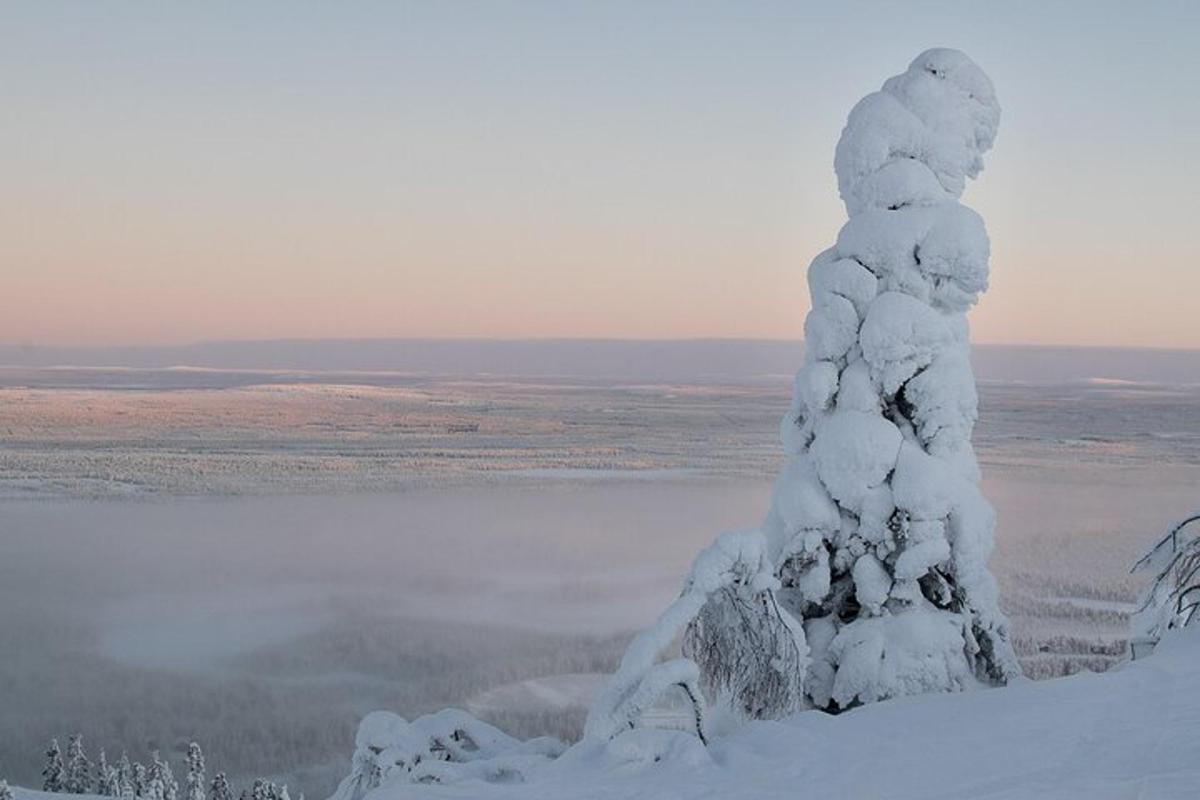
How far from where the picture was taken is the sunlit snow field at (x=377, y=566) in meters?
29.3

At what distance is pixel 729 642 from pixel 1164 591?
494 centimetres

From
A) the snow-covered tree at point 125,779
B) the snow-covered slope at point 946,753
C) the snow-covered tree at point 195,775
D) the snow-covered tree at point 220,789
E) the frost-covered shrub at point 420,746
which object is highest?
the snow-covered slope at point 946,753

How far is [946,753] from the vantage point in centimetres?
659

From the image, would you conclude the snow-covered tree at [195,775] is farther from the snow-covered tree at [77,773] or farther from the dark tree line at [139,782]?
the snow-covered tree at [77,773]

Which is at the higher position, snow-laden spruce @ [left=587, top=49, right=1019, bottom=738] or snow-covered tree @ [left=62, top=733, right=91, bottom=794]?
snow-laden spruce @ [left=587, top=49, right=1019, bottom=738]

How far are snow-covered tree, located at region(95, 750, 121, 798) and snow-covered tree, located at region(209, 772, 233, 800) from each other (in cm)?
184

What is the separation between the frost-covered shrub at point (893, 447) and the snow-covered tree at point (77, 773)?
17509 millimetres

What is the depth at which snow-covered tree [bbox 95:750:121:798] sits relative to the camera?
23.0m

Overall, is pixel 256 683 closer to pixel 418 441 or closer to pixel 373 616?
pixel 373 616

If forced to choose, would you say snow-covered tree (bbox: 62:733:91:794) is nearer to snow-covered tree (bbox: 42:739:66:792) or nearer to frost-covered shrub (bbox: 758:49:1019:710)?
snow-covered tree (bbox: 42:739:66:792)

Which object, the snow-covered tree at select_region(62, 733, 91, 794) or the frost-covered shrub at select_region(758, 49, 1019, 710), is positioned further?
the snow-covered tree at select_region(62, 733, 91, 794)

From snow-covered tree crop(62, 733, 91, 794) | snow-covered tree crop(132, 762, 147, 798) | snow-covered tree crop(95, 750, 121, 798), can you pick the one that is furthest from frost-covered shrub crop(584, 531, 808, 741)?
snow-covered tree crop(62, 733, 91, 794)

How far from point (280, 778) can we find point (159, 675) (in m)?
7.60

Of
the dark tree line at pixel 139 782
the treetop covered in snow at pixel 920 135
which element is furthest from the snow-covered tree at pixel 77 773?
the treetop covered in snow at pixel 920 135
